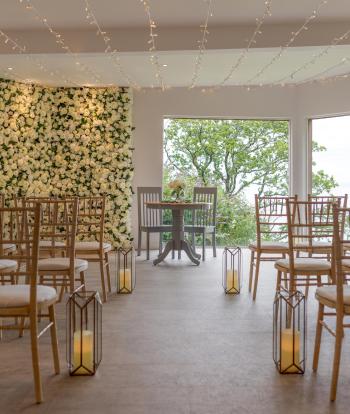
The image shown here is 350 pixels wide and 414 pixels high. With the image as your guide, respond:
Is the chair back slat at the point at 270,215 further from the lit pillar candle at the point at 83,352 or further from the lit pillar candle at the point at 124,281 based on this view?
the lit pillar candle at the point at 83,352

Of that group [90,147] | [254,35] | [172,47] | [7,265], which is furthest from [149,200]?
[7,265]

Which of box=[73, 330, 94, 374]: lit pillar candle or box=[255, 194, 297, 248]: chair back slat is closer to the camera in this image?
box=[73, 330, 94, 374]: lit pillar candle

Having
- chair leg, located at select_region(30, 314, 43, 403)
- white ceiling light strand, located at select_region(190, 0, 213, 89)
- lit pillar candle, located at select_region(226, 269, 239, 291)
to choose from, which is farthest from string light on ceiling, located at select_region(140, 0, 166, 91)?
chair leg, located at select_region(30, 314, 43, 403)

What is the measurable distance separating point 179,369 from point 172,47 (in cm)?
468

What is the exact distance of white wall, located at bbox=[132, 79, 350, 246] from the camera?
31.6 feet

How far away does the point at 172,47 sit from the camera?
21.9ft

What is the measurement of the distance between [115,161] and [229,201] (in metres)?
2.44

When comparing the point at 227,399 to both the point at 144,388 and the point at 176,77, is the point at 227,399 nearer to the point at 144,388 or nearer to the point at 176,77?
the point at 144,388

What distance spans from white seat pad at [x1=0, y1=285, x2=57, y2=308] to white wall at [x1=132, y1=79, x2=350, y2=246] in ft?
22.1

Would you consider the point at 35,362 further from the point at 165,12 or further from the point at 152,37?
the point at 152,37

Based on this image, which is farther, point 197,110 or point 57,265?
point 197,110

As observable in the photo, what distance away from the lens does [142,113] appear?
9.64m

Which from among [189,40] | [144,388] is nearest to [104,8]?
[189,40]

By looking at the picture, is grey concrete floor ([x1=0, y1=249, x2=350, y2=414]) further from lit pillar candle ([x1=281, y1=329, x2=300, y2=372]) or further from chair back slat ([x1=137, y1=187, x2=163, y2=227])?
chair back slat ([x1=137, y1=187, x2=163, y2=227])
